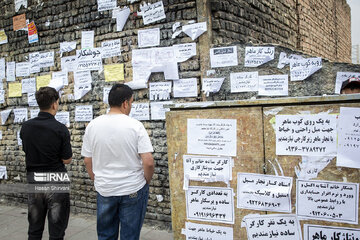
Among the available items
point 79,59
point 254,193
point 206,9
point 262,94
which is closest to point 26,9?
point 79,59

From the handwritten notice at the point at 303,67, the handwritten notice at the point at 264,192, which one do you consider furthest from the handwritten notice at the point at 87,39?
the handwritten notice at the point at 264,192

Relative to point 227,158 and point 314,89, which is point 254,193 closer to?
point 227,158

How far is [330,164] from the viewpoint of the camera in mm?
1889

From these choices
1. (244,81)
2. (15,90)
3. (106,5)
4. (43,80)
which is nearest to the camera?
(244,81)

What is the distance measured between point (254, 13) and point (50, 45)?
11.5 ft

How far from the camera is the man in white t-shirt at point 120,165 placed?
2.59 metres

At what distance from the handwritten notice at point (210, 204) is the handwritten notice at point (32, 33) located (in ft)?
15.3

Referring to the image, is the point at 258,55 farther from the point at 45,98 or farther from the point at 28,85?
the point at 28,85

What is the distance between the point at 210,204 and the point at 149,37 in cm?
287

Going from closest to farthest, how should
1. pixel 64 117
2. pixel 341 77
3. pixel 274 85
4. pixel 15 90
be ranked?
1. pixel 341 77
2. pixel 274 85
3. pixel 64 117
4. pixel 15 90

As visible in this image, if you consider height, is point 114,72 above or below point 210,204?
above

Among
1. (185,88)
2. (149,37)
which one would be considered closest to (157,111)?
(185,88)

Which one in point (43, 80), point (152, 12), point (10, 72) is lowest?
point (43, 80)

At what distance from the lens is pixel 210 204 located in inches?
88.1
